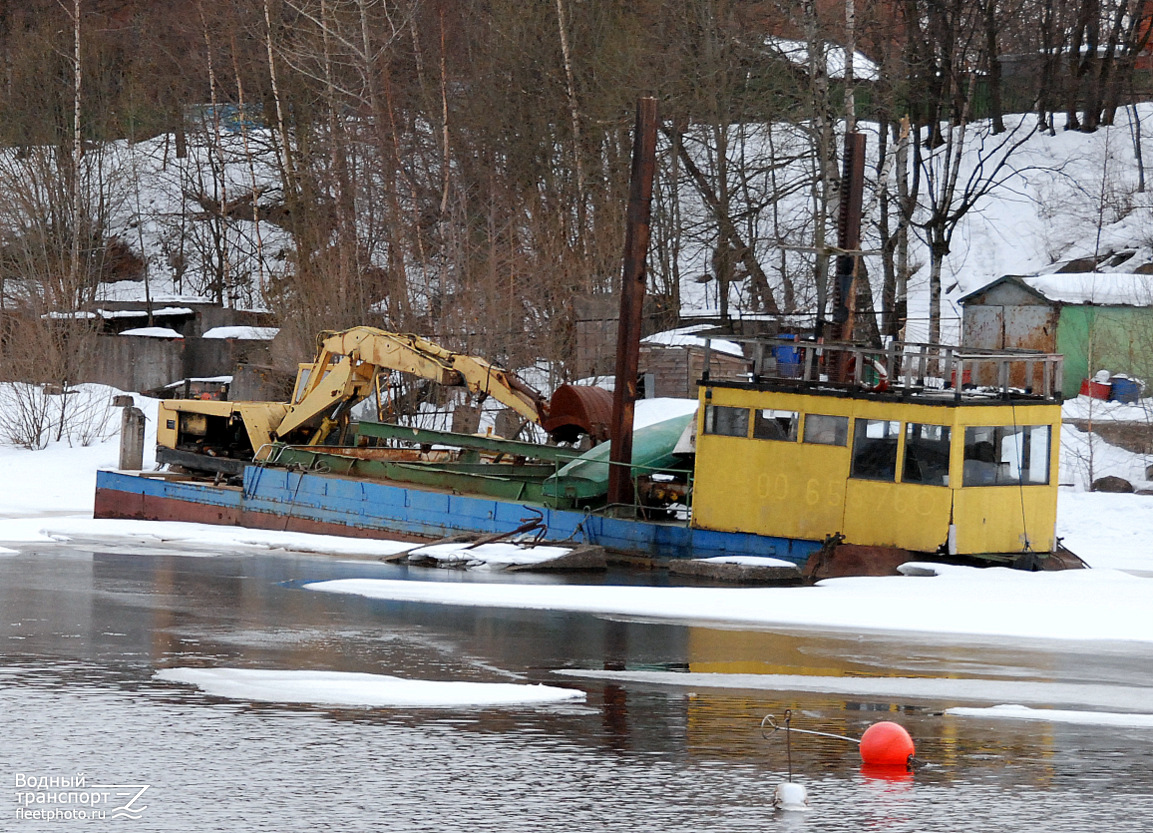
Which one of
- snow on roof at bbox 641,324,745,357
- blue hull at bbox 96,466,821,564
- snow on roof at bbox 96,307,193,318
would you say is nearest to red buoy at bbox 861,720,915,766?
blue hull at bbox 96,466,821,564

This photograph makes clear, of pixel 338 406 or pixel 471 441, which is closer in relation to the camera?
pixel 471 441

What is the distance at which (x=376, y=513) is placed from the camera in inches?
874

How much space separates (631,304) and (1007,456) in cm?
602

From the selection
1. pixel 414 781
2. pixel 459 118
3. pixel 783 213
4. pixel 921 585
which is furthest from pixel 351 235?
pixel 414 781

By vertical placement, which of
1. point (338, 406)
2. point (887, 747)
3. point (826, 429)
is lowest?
point (887, 747)

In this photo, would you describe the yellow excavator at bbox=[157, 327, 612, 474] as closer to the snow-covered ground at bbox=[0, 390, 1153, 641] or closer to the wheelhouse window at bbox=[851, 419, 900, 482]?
the snow-covered ground at bbox=[0, 390, 1153, 641]

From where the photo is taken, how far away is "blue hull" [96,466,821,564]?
1959cm

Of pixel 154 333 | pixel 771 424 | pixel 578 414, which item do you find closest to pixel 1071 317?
pixel 578 414

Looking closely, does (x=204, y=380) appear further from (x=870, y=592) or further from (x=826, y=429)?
(x=870, y=592)

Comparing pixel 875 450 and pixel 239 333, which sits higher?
pixel 239 333

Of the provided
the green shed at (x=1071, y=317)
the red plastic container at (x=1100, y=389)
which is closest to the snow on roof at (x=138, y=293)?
the green shed at (x=1071, y=317)

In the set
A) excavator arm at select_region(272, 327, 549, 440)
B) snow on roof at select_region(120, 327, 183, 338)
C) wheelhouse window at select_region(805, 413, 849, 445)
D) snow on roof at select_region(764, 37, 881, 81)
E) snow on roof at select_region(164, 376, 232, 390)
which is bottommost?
wheelhouse window at select_region(805, 413, 849, 445)

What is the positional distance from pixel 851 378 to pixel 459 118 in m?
22.6
